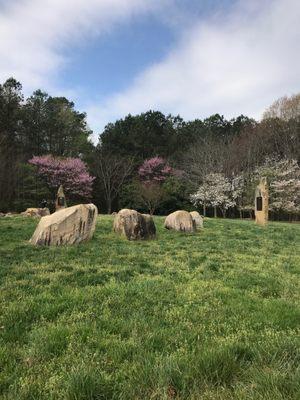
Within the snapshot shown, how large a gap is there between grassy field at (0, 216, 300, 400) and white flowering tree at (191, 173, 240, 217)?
30825 millimetres

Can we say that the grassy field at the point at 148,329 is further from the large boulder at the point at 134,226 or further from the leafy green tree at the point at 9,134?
the leafy green tree at the point at 9,134

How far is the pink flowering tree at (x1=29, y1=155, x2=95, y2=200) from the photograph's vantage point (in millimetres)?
38406

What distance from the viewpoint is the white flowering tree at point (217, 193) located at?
39.5m

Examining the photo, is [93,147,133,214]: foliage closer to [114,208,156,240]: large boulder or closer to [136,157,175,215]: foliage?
[136,157,175,215]: foliage

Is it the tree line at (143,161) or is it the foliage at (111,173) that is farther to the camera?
the foliage at (111,173)

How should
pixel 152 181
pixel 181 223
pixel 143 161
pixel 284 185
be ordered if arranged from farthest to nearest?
pixel 143 161 → pixel 152 181 → pixel 284 185 → pixel 181 223

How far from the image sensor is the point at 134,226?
42.5ft

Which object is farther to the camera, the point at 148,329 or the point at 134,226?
the point at 134,226

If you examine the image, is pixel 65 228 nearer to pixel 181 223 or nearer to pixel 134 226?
pixel 134 226

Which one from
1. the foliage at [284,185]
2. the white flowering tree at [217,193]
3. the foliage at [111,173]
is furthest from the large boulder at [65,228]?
the foliage at [111,173]

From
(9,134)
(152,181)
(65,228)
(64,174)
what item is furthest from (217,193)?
(65,228)

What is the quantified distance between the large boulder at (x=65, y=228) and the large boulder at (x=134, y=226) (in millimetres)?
1557

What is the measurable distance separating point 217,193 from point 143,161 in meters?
10.5

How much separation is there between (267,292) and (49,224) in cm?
691
